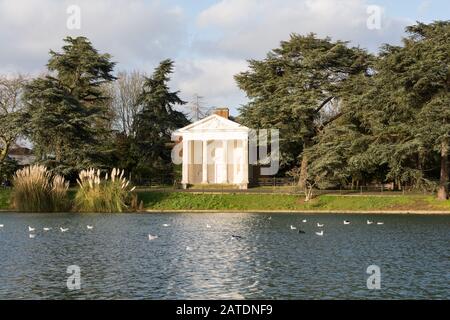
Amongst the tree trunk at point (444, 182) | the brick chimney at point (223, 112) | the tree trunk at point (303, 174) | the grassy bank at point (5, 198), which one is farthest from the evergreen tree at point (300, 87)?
the grassy bank at point (5, 198)

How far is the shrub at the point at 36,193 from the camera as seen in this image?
49125 millimetres

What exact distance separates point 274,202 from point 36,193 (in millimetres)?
20023

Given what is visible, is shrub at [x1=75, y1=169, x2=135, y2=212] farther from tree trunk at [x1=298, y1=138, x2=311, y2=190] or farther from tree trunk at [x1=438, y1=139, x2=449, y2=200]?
tree trunk at [x1=438, y1=139, x2=449, y2=200]

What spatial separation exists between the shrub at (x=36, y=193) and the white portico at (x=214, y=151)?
1846cm

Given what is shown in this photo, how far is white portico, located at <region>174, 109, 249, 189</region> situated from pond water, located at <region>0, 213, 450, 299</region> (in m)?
28.5

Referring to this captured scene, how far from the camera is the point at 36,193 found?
4922cm

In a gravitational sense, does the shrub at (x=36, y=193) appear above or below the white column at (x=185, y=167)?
below

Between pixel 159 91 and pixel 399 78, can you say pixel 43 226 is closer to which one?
pixel 399 78

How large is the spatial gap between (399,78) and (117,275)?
3508 cm

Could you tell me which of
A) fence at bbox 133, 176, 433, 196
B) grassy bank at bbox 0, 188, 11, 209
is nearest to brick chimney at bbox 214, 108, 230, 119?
fence at bbox 133, 176, 433, 196

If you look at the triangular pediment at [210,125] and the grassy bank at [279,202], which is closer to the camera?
the grassy bank at [279,202]

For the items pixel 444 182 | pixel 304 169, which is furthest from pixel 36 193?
pixel 444 182

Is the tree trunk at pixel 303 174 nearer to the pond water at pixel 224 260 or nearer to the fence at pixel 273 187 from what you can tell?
the fence at pixel 273 187

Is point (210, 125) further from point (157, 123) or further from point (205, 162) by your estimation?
point (157, 123)
